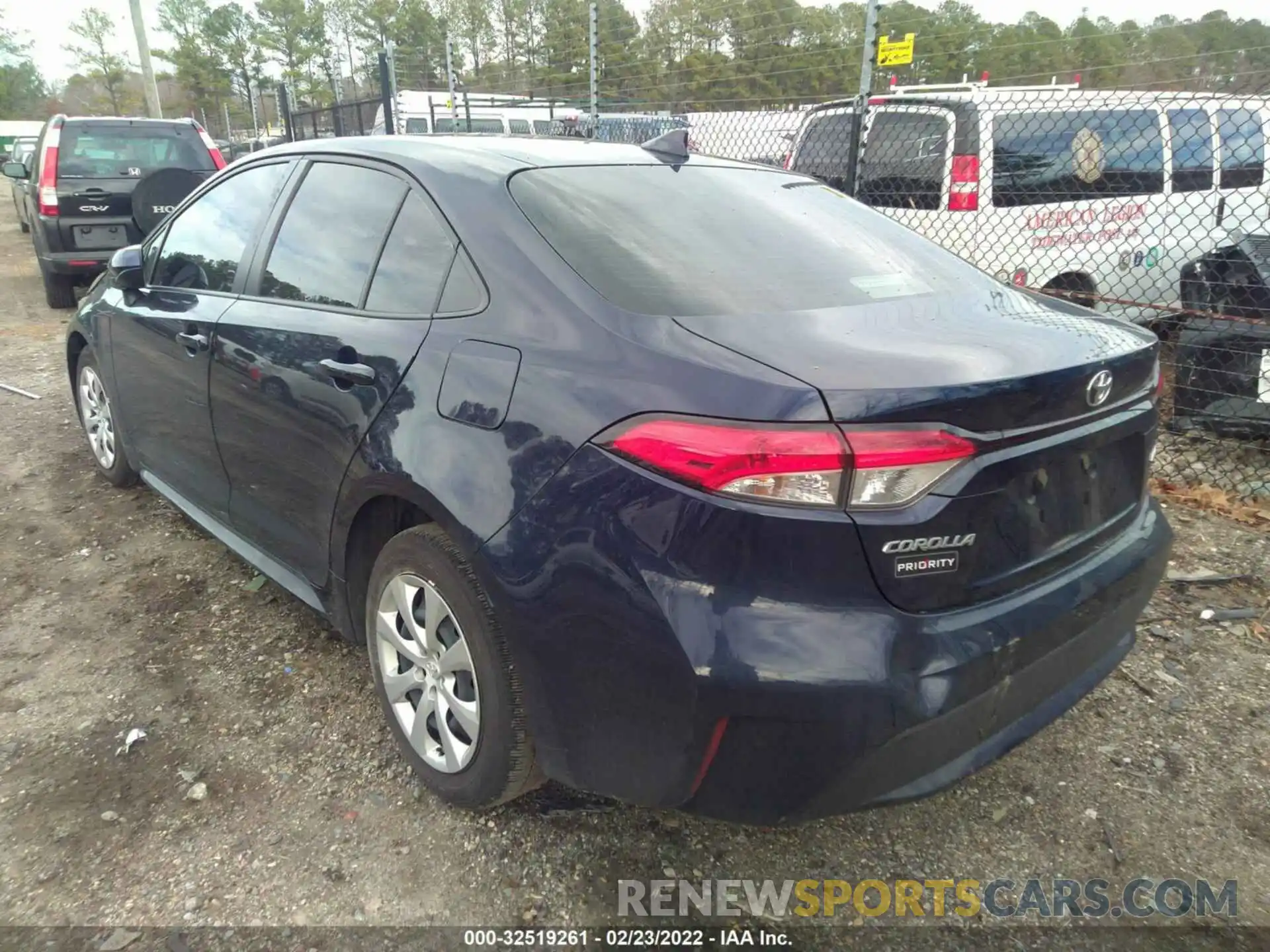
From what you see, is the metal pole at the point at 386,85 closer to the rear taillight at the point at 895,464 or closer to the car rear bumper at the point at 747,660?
the car rear bumper at the point at 747,660

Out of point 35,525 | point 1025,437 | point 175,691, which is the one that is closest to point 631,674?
point 1025,437

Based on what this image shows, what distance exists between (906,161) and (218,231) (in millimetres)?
4949

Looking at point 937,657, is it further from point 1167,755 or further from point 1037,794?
point 1167,755

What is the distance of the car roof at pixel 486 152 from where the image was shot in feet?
7.80

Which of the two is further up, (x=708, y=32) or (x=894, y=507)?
(x=708, y=32)

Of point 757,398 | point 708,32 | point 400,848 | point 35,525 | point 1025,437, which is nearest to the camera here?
point 757,398

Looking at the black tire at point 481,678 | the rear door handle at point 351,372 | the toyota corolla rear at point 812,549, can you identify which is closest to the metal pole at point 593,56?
the rear door handle at point 351,372

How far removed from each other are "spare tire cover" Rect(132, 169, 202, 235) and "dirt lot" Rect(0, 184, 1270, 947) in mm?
5780

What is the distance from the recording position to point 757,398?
1622 millimetres

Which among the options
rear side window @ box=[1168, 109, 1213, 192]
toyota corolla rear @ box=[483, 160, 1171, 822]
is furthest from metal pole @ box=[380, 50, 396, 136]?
toyota corolla rear @ box=[483, 160, 1171, 822]

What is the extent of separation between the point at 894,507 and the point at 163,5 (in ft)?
235

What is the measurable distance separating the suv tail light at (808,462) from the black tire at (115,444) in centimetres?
→ 342

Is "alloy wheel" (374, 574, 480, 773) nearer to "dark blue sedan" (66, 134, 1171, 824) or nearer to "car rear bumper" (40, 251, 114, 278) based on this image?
"dark blue sedan" (66, 134, 1171, 824)

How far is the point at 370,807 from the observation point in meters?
2.37
